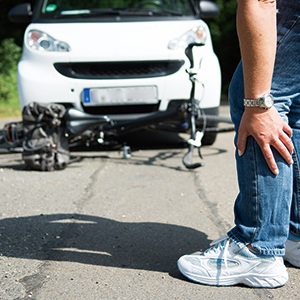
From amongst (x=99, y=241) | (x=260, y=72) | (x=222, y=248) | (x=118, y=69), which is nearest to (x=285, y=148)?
(x=260, y=72)

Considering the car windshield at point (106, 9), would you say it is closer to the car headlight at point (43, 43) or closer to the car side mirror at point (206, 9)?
the car side mirror at point (206, 9)

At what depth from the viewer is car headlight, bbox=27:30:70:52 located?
392 centimetres

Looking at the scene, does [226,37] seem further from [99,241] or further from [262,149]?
[262,149]

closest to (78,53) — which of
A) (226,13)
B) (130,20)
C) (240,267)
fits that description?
(130,20)

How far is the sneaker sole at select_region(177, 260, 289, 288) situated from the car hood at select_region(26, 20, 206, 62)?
105 inches

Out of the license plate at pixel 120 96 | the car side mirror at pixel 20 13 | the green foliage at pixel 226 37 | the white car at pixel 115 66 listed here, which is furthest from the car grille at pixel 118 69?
the green foliage at pixel 226 37

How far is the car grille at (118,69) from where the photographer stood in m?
3.93

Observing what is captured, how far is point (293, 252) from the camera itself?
72.6 inches

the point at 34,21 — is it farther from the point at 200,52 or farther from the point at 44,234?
the point at 44,234

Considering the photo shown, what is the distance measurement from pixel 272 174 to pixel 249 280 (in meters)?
0.45

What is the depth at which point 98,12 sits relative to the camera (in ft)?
14.6

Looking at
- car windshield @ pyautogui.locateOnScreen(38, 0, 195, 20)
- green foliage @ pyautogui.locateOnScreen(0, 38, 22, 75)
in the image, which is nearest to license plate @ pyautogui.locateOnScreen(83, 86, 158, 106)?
car windshield @ pyautogui.locateOnScreen(38, 0, 195, 20)

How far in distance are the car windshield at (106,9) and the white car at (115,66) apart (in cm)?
19

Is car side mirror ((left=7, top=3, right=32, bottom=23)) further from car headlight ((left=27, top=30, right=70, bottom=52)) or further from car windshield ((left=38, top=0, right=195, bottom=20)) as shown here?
car headlight ((left=27, top=30, right=70, bottom=52))
